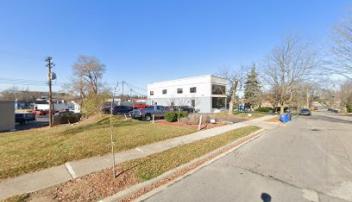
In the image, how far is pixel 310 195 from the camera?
14.3ft

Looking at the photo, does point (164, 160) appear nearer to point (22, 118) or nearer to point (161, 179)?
point (161, 179)

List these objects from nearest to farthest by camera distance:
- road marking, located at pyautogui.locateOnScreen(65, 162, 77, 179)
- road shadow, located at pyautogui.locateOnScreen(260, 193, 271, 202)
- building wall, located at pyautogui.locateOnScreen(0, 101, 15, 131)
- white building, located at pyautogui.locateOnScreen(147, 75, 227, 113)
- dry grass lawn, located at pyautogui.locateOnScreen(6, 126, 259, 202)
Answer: dry grass lawn, located at pyautogui.locateOnScreen(6, 126, 259, 202), road shadow, located at pyautogui.locateOnScreen(260, 193, 271, 202), road marking, located at pyautogui.locateOnScreen(65, 162, 77, 179), building wall, located at pyautogui.locateOnScreen(0, 101, 15, 131), white building, located at pyautogui.locateOnScreen(147, 75, 227, 113)

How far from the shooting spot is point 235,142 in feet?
33.9

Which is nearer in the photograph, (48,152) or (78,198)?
(78,198)

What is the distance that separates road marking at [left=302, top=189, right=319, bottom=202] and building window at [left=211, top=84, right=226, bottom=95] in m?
34.4

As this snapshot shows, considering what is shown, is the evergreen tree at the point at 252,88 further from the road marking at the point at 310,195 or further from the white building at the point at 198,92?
the road marking at the point at 310,195

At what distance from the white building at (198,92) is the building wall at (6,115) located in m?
25.1

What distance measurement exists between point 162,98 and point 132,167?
4277 centimetres

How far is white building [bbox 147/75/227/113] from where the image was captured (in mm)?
38312

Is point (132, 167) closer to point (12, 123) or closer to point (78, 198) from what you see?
point (78, 198)

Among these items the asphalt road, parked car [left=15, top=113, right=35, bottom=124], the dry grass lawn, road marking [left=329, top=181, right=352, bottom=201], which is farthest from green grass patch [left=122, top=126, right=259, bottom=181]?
parked car [left=15, top=113, right=35, bottom=124]

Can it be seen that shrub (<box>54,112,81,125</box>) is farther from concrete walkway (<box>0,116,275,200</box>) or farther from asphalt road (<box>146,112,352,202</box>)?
asphalt road (<box>146,112,352,202</box>)

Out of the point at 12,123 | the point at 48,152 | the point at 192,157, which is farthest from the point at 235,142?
the point at 12,123

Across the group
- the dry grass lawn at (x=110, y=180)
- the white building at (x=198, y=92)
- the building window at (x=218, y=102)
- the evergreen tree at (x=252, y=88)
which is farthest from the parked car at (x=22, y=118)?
the evergreen tree at (x=252, y=88)
